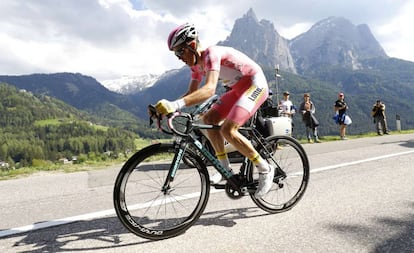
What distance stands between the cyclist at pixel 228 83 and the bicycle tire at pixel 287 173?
16.9 inches

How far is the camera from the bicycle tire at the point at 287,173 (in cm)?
435

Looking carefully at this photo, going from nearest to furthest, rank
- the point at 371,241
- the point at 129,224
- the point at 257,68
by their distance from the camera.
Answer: the point at 371,241, the point at 129,224, the point at 257,68

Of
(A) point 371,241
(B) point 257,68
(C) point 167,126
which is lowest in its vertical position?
(A) point 371,241

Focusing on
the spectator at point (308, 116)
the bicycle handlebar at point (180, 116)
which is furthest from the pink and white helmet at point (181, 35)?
the spectator at point (308, 116)

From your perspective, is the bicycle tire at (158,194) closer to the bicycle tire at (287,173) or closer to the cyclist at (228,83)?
the cyclist at (228,83)

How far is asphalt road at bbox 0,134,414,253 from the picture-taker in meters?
3.10

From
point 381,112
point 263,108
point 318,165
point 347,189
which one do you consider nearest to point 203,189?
point 347,189

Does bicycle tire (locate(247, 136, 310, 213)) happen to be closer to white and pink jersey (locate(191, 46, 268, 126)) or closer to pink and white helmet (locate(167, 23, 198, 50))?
white and pink jersey (locate(191, 46, 268, 126))

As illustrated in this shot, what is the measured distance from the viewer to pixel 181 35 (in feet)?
11.5

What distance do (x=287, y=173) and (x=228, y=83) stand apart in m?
1.56

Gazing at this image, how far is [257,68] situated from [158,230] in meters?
2.30

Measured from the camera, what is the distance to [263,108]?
9.14 metres

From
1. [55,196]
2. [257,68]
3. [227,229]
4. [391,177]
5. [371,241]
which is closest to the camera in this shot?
[371,241]

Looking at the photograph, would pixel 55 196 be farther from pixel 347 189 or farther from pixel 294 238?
pixel 347 189
